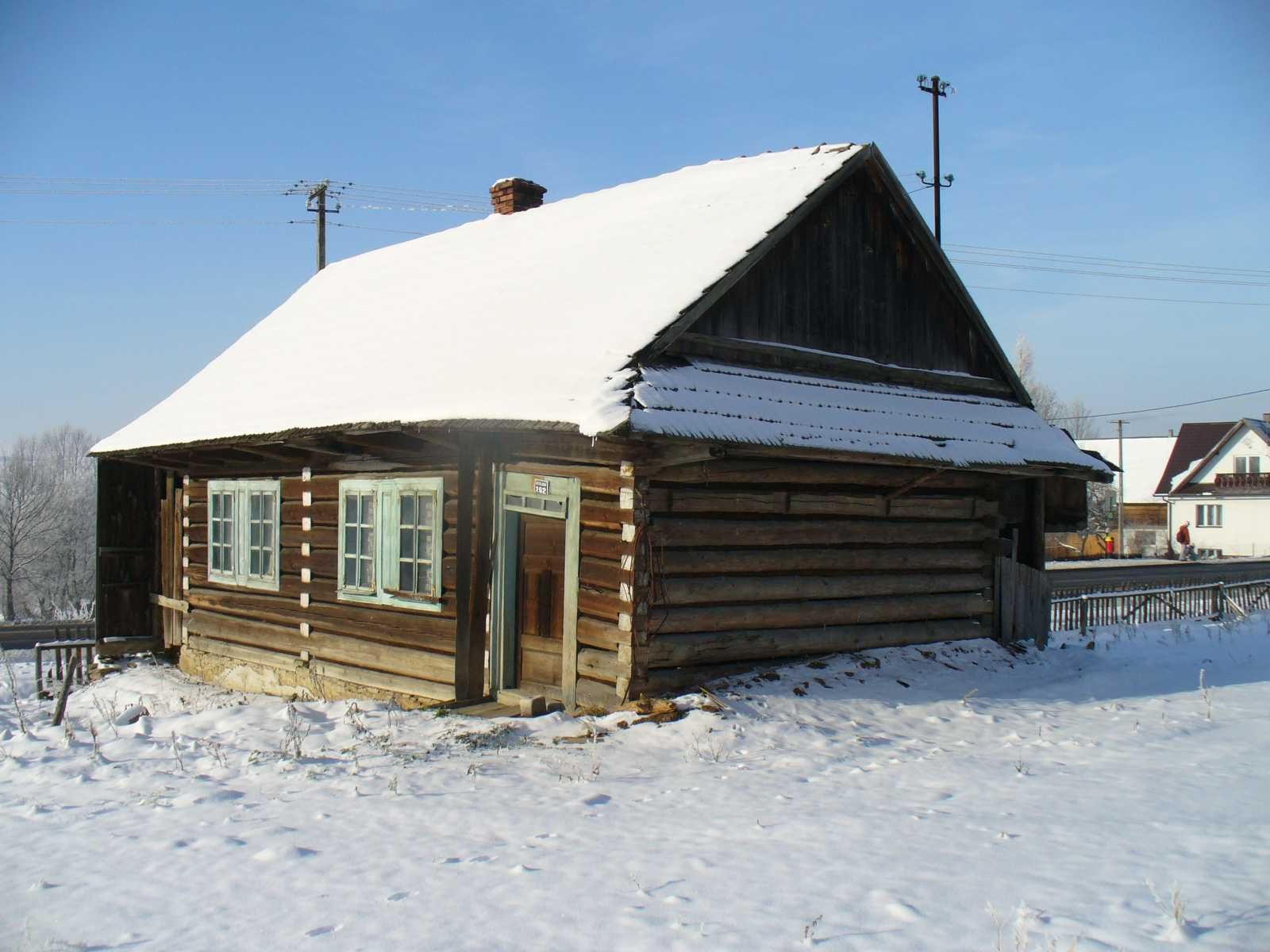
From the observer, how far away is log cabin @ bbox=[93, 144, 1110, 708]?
8875 mm

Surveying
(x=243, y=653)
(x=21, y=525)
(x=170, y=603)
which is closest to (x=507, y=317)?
(x=243, y=653)

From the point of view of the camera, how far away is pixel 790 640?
9.79 metres

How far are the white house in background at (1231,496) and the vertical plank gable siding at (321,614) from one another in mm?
46576

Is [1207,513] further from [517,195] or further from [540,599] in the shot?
[540,599]

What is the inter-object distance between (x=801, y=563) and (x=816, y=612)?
0.52 metres

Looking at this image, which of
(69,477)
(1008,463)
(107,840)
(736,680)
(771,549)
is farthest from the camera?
(69,477)

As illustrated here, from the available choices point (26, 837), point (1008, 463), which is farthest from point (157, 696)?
point (1008, 463)

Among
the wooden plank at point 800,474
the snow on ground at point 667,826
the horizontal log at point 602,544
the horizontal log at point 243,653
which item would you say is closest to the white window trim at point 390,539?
the snow on ground at point 667,826

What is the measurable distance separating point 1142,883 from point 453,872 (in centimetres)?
313

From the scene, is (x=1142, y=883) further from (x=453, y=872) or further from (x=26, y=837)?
(x=26, y=837)

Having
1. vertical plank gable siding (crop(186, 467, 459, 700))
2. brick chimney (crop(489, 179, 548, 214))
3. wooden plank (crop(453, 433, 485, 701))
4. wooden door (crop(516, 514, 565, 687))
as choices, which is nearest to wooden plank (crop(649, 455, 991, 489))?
wooden door (crop(516, 514, 565, 687))

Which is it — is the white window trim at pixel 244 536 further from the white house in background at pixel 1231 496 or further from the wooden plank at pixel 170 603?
the white house in background at pixel 1231 496

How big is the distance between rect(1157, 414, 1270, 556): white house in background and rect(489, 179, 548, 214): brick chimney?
140 feet

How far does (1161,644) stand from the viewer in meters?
14.2
